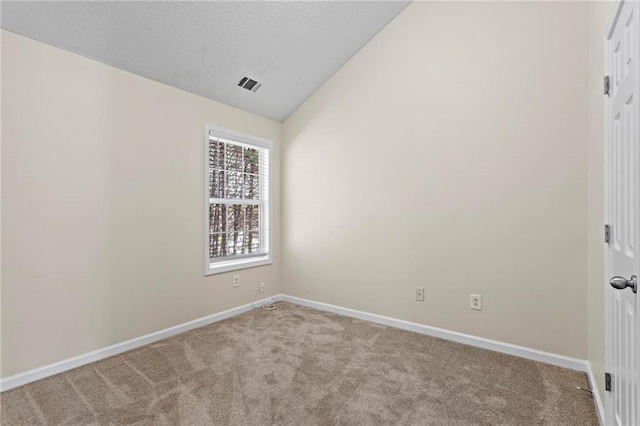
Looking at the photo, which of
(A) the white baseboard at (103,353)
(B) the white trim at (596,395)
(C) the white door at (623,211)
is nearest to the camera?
(C) the white door at (623,211)

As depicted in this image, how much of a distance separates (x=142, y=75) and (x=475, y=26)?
2.83 metres

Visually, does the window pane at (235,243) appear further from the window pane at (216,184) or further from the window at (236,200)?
the window pane at (216,184)

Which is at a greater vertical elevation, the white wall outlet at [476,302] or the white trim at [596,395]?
the white wall outlet at [476,302]

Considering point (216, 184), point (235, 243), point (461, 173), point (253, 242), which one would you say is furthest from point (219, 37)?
point (461, 173)

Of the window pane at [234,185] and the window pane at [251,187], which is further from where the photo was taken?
the window pane at [251,187]

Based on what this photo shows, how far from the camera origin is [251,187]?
3.72 metres

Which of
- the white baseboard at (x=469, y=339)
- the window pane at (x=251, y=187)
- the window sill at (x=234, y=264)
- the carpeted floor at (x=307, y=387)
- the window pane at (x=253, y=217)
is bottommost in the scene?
Answer: the carpeted floor at (x=307, y=387)

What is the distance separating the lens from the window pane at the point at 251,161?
3650 millimetres

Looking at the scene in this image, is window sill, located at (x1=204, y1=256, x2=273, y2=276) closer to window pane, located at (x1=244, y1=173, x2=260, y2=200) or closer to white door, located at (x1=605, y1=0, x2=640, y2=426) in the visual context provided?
window pane, located at (x1=244, y1=173, x2=260, y2=200)

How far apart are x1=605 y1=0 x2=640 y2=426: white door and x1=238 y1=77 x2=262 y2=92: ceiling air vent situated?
2656 millimetres

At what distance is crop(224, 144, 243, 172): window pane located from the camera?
11.3 feet

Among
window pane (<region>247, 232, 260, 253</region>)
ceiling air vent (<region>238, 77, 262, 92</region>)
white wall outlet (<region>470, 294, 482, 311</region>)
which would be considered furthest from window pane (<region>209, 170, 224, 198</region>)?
white wall outlet (<region>470, 294, 482, 311</region>)

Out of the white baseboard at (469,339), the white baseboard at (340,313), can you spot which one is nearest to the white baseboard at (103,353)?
the white baseboard at (340,313)

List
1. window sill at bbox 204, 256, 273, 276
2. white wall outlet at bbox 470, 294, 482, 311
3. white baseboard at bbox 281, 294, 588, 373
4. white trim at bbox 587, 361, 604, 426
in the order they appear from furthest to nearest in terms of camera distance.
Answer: window sill at bbox 204, 256, 273, 276, white wall outlet at bbox 470, 294, 482, 311, white baseboard at bbox 281, 294, 588, 373, white trim at bbox 587, 361, 604, 426
